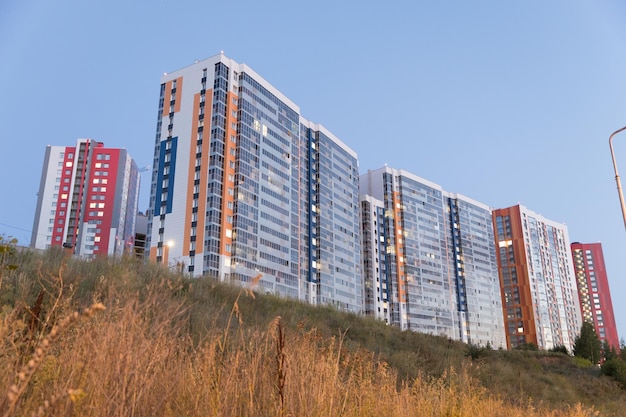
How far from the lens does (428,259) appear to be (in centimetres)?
11206

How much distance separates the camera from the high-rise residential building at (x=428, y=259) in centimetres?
10275

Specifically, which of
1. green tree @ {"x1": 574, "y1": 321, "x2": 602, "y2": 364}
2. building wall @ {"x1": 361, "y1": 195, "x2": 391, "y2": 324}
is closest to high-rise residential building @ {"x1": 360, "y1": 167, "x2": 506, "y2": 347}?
building wall @ {"x1": 361, "y1": 195, "x2": 391, "y2": 324}

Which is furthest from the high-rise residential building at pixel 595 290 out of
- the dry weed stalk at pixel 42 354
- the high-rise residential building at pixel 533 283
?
the dry weed stalk at pixel 42 354

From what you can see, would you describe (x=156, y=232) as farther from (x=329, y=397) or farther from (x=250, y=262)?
(x=329, y=397)

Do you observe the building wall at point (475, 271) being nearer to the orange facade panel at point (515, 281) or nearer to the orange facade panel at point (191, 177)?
the orange facade panel at point (515, 281)

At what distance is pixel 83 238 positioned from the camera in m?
120

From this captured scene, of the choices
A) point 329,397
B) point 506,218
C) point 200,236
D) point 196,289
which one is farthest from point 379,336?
point 506,218

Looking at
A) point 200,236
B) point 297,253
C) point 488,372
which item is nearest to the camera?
point 488,372

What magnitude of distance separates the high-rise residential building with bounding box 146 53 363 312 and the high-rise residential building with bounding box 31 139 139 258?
56975mm

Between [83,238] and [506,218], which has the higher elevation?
[506,218]

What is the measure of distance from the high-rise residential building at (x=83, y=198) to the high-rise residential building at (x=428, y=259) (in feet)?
212

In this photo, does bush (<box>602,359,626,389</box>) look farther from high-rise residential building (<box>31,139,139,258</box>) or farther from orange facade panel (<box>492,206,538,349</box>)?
high-rise residential building (<box>31,139,139,258</box>)

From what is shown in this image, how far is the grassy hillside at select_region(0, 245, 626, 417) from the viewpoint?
11.8ft

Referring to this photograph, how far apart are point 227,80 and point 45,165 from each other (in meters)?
77.6
